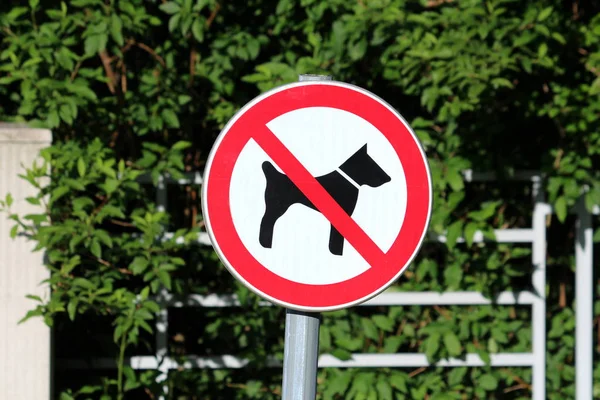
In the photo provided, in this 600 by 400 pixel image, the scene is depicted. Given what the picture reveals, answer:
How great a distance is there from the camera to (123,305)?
339 cm

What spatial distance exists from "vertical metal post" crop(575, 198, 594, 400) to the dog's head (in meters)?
2.30

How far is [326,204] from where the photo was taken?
Result: 196cm

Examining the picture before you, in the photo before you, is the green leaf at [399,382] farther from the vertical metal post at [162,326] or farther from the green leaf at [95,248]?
the green leaf at [95,248]

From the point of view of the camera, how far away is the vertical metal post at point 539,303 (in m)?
3.96

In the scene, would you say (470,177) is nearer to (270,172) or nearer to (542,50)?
(542,50)

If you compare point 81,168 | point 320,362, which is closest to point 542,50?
point 320,362

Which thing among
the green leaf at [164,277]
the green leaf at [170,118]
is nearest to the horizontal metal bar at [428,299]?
the green leaf at [164,277]

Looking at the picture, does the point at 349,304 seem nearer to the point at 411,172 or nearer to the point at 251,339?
the point at 411,172

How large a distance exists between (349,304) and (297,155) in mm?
355

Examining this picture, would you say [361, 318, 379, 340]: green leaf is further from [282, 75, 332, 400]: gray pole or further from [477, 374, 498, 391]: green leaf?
[282, 75, 332, 400]: gray pole

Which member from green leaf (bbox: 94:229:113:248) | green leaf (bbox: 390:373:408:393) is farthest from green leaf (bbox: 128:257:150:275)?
green leaf (bbox: 390:373:408:393)

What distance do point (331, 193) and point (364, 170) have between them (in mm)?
93

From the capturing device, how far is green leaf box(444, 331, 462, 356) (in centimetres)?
386

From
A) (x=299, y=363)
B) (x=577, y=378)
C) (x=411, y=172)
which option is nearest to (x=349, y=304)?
(x=299, y=363)
